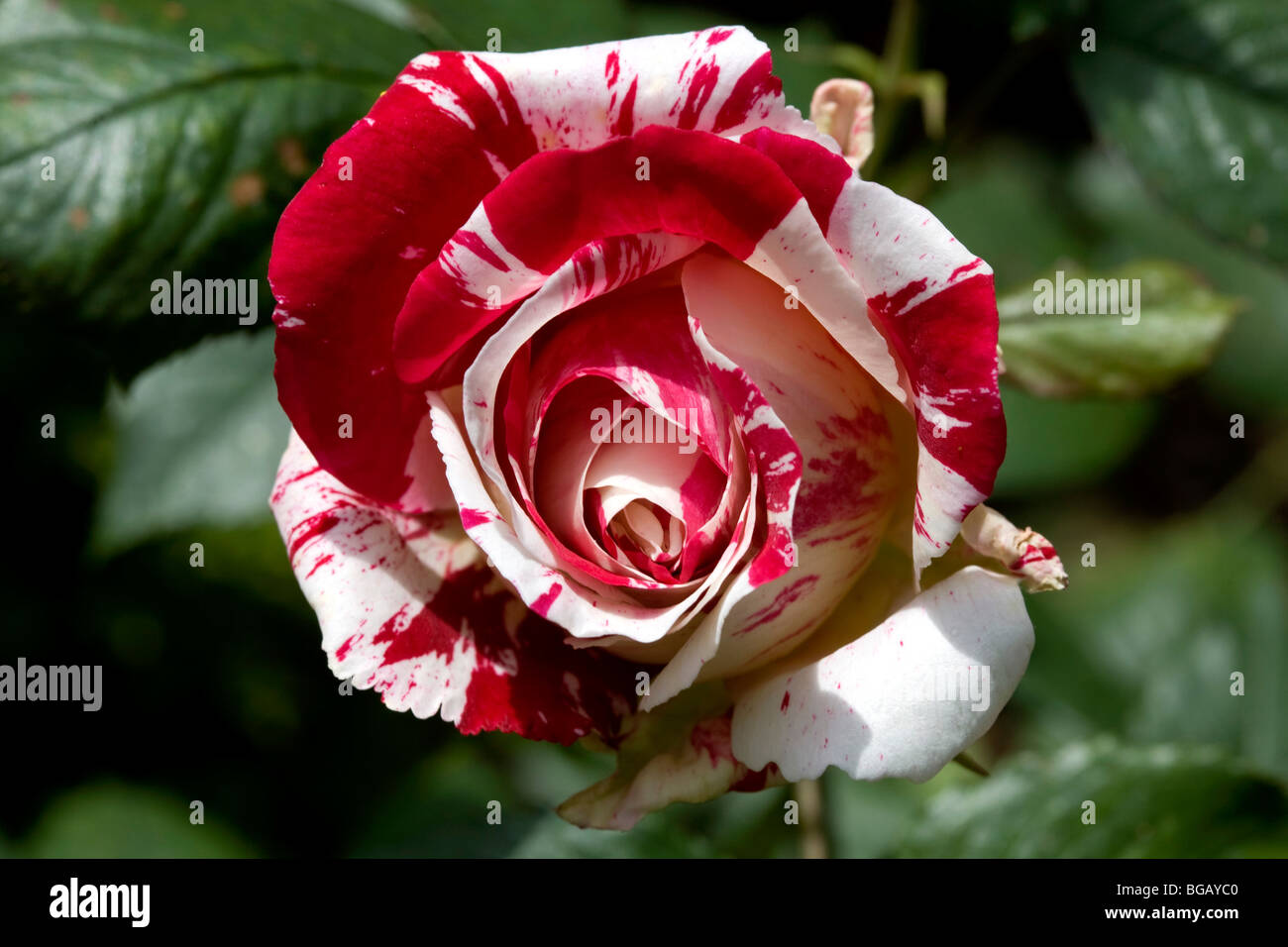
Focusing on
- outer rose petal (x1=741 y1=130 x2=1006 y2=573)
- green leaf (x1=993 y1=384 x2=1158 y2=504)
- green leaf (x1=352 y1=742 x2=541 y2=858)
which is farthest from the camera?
green leaf (x1=993 y1=384 x2=1158 y2=504)

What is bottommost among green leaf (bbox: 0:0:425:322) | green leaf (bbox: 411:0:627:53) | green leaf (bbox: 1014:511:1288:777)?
green leaf (bbox: 1014:511:1288:777)

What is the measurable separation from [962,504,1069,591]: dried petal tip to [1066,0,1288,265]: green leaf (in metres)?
0.63

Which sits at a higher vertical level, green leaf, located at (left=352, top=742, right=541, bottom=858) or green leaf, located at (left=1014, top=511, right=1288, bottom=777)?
green leaf, located at (left=1014, top=511, right=1288, bottom=777)

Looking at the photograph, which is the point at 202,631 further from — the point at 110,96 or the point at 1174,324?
the point at 1174,324

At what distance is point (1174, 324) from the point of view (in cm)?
112

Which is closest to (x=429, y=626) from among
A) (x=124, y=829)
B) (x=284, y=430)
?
(x=284, y=430)

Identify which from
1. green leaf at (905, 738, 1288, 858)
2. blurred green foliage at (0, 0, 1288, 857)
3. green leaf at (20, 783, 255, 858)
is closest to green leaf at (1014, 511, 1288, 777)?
blurred green foliage at (0, 0, 1288, 857)

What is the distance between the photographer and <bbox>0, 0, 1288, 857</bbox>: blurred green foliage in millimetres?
964

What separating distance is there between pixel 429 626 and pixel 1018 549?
368mm

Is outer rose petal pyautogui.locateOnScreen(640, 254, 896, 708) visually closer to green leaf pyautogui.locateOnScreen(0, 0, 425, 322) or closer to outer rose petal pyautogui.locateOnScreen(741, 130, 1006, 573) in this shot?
outer rose petal pyautogui.locateOnScreen(741, 130, 1006, 573)

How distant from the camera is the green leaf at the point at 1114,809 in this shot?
1166 millimetres

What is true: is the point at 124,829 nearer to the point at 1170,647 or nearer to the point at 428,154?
the point at 428,154
